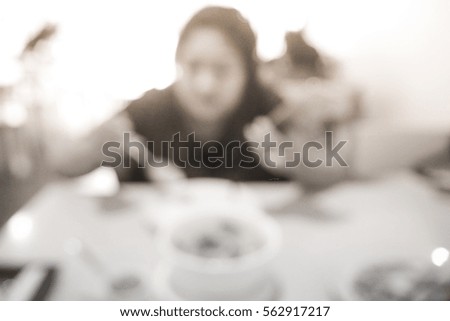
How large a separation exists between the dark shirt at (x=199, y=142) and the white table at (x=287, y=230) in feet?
0.13

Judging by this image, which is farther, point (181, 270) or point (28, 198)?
point (28, 198)

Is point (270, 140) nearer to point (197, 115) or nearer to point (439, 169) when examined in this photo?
point (197, 115)

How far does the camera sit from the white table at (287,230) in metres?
0.48

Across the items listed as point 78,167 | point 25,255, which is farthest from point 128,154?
point 25,255

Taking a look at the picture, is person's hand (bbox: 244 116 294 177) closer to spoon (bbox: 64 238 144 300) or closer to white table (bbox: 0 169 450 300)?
white table (bbox: 0 169 450 300)

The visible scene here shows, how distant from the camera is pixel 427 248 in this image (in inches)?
21.0

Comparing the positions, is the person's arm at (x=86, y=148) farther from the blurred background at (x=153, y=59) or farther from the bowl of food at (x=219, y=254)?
the bowl of food at (x=219, y=254)

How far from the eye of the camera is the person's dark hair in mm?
529

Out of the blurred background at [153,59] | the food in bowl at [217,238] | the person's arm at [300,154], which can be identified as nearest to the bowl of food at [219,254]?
the food in bowl at [217,238]
